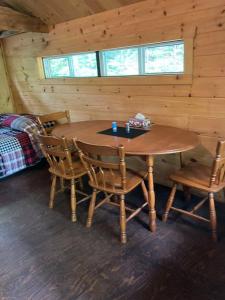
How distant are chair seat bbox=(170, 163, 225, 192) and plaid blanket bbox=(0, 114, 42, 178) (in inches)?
84.8

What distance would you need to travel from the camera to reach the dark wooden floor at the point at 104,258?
1.59 metres

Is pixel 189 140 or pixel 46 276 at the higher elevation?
pixel 189 140

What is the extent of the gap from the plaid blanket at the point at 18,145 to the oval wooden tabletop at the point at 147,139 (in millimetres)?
916

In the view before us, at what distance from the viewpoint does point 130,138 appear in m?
2.21

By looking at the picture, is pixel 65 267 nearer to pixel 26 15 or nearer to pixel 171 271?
pixel 171 271

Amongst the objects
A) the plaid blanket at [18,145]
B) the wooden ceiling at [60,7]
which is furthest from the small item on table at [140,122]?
the plaid blanket at [18,145]

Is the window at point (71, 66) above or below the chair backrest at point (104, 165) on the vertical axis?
above

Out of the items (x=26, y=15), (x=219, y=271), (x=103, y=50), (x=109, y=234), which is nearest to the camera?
(x=219, y=271)

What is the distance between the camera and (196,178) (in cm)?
203

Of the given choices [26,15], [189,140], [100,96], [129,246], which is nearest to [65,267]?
[129,246]

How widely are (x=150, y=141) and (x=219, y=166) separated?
1.87 feet

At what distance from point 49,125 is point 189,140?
2389 millimetres

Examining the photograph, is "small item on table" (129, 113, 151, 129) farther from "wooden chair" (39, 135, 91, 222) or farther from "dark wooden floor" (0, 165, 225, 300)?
"dark wooden floor" (0, 165, 225, 300)

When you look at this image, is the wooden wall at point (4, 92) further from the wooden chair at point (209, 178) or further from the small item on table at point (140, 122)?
the wooden chair at point (209, 178)
